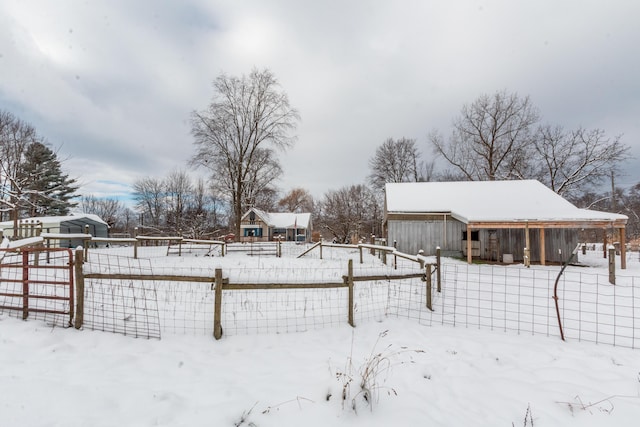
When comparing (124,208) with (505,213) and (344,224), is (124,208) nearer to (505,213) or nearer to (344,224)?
(344,224)

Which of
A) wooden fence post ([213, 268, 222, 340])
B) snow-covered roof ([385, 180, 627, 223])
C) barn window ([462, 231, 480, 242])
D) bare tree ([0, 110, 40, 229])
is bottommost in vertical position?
wooden fence post ([213, 268, 222, 340])

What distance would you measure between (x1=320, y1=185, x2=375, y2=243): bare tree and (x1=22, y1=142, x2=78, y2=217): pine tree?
31.2m

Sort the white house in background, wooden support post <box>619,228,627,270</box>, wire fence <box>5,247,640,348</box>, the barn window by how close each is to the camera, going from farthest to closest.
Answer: the white house in background, the barn window, wooden support post <box>619,228,627,270</box>, wire fence <box>5,247,640,348</box>

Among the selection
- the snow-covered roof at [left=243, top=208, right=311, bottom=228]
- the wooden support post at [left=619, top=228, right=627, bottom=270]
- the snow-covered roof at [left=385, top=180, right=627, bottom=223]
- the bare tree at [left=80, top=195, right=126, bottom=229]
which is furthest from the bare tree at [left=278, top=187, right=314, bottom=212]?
the wooden support post at [left=619, top=228, right=627, bottom=270]

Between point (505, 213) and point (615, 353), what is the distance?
1148 cm

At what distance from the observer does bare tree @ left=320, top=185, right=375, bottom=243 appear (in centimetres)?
4050

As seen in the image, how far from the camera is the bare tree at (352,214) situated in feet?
133

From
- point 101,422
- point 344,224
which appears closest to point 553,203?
point 101,422

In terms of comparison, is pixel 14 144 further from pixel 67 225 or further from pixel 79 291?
pixel 79 291

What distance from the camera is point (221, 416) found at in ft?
9.07

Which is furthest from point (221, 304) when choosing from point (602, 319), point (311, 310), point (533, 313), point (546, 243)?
point (546, 243)

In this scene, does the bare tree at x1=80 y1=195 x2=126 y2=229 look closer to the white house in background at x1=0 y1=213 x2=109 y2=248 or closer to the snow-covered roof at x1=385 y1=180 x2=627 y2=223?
the white house in background at x1=0 y1=213 x2=109 y2=248

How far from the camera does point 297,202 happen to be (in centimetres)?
6538

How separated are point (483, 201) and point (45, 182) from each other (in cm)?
4128
